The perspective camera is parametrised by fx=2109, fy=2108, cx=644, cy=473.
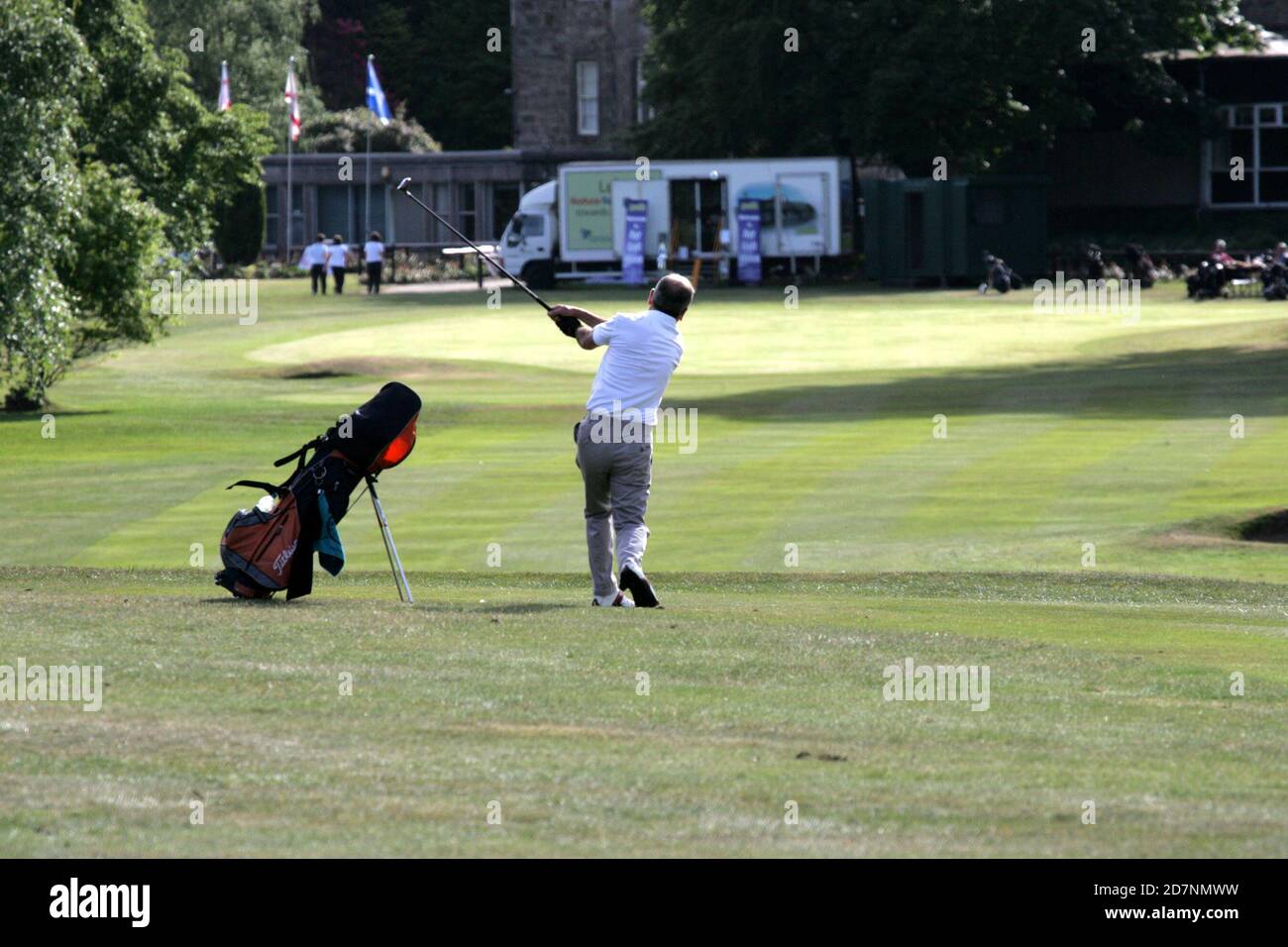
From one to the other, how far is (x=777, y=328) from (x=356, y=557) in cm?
3066

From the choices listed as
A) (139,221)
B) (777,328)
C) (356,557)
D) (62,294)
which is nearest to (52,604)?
(356,557)

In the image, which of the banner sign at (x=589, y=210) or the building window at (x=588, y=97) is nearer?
the banner sign at (x=589, y=210)

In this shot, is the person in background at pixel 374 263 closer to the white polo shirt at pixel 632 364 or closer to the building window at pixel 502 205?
the building window at pixel 502 205

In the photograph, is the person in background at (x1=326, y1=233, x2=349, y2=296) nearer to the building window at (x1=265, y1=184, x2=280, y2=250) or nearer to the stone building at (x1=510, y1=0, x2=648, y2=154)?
the building window at (x1=265, y1=184, x2=280, y2=250)

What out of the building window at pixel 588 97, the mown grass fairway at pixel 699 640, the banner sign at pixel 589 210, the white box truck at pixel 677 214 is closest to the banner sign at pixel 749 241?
the white box truck at pixel 677 214

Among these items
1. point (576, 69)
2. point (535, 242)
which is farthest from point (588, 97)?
point (535, 242)

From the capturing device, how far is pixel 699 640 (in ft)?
35.2

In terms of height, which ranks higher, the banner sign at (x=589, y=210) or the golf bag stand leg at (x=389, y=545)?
the banner sign at (x=589, y=210)

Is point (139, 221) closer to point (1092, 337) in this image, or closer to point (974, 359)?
point (974, 359)

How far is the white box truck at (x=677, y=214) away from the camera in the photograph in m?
63.4

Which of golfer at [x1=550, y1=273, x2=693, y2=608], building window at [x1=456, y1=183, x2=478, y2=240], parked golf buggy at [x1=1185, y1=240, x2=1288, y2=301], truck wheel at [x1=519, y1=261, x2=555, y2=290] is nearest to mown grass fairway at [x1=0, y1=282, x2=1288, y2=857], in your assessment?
golfer at [x1=550, y1=273, x2=693, y2=608]

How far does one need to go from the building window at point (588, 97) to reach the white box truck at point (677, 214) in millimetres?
19550

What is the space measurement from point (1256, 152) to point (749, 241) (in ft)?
61.2

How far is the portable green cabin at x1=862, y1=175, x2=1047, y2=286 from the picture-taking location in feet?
205
